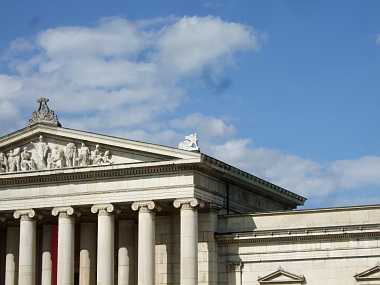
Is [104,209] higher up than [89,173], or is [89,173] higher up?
[89,173]

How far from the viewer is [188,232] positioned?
53.2m

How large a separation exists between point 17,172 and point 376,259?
24.1 m

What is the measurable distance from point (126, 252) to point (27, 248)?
21.6 feet

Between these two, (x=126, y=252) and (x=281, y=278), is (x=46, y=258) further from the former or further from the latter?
(x=281, y=278)

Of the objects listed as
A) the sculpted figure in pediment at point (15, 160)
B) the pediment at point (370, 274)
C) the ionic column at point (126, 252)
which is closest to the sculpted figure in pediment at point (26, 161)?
the sculpted figure in pediment at point (15, 160)

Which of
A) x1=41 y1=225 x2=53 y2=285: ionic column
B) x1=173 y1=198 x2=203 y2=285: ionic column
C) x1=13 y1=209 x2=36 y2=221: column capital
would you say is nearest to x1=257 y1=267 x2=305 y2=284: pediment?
x1=173 y1=198 x2=203 y2=285: ionic column

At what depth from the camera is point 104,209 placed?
182 ft

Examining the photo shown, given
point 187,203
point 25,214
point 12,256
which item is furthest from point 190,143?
point 12,256

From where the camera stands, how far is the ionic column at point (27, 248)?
188ft

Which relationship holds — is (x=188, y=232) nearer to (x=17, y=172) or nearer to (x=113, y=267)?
(x=113, y=267)

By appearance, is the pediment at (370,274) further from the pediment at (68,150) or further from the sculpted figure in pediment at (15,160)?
the sculpted figure in pediment at (15,160)

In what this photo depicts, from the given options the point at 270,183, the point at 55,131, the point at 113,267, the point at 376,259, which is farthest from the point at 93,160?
the point at 376,259

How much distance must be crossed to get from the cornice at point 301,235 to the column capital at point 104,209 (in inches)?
268

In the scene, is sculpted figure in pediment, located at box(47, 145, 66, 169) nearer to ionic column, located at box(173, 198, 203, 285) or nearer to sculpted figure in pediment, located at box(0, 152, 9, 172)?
sculpted figure in pediment, located at box(0, 152, 9, 172)
